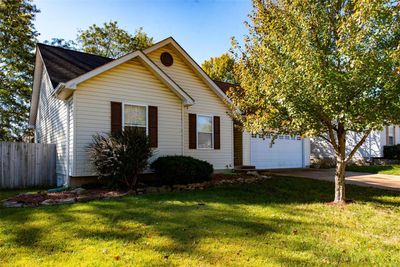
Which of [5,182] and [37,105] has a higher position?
[37,105]

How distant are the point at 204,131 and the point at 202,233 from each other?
309 inches

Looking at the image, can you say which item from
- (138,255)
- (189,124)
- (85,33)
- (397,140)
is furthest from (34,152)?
(397,140)

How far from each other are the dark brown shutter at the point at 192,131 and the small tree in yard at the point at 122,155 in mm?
3268

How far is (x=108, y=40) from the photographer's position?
26.7m

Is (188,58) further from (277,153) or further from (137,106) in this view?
(277,153)

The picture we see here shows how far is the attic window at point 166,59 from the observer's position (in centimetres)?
1206

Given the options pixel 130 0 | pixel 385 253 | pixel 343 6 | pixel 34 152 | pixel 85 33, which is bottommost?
pixel 385 253

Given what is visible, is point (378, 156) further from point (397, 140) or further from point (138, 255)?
point (138, 255)

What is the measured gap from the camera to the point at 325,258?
379 centimetres

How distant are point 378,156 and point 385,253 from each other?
2039 centimetres

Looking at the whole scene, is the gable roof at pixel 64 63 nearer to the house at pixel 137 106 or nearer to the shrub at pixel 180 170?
the house at pixel 137 106

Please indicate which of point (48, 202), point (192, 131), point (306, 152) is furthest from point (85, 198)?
point (306, 152)

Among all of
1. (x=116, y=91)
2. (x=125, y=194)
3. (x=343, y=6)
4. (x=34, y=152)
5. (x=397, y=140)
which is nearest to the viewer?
(x=343, y=6)

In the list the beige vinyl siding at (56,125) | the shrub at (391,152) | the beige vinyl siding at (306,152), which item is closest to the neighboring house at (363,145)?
the shrub at (391,152)
